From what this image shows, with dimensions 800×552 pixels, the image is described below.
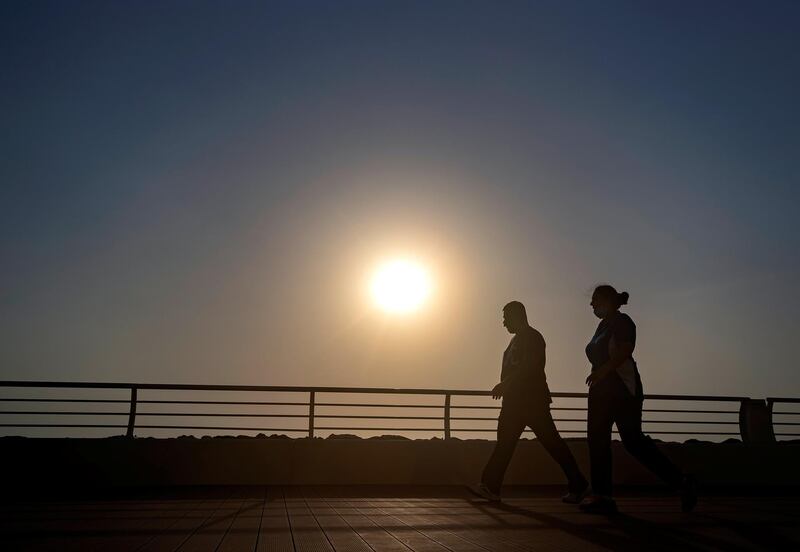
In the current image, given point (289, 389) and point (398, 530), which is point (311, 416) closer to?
point (289, 389)

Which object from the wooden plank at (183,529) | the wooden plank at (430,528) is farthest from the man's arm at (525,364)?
the wooden plank at (183,529)

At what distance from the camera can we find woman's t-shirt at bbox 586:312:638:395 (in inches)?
277

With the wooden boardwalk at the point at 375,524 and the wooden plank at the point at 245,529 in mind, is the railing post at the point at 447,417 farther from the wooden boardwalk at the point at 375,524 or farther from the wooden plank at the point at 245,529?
the wooden plank at the point at 245,529

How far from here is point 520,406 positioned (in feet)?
26.2

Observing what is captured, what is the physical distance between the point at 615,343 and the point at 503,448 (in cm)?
162

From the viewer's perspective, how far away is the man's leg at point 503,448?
789 centimetres

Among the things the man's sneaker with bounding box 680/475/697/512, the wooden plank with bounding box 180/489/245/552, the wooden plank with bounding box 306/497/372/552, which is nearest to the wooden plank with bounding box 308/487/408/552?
the wooden plank with bounding box 306/497/372/552

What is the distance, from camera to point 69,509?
21.7 ft

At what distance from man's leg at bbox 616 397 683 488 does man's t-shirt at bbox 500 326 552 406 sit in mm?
1151

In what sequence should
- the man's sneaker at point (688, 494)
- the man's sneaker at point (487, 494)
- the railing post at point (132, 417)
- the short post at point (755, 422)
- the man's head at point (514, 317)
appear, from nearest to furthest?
the man's sneaker at point (688, 494) < the man's sneaker at point (487, 494) < the man's head at point (514, 317) < the railing post at point (132, 417) < the short post at point (755, 422)

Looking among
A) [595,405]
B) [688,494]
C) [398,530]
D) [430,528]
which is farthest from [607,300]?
[398,530]

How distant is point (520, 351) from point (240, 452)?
152 inches

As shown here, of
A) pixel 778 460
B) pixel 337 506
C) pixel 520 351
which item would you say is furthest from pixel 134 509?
pixel 778 460

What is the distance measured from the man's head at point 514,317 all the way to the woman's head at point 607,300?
1.00m
